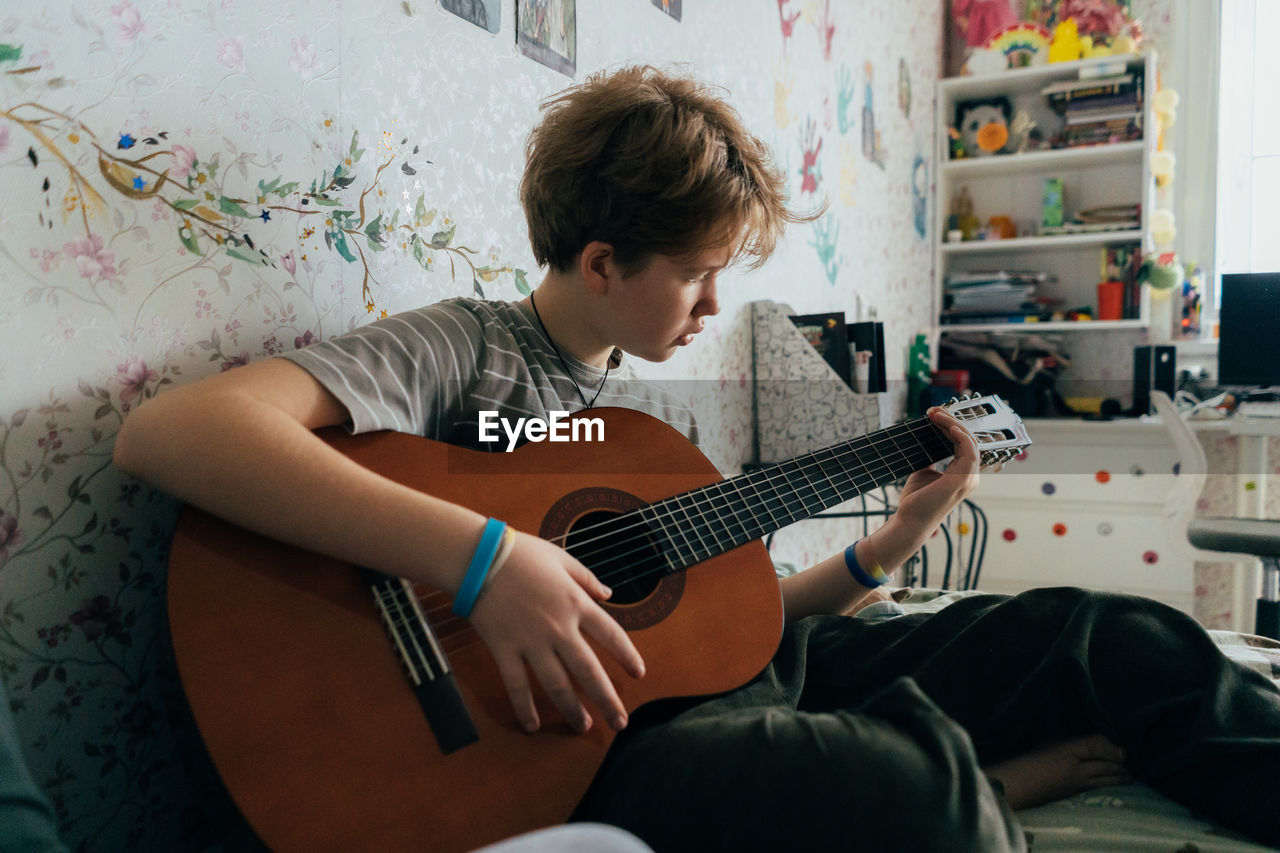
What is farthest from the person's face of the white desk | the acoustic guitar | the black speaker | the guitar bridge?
the black speaker

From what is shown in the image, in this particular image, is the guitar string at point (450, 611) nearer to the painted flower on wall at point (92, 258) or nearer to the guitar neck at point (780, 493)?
the guitar neck at point (780, 493)

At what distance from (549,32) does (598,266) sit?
467mm

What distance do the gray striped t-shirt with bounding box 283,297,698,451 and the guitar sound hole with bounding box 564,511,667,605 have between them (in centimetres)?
15

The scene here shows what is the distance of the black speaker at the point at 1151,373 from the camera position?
271 centimetres

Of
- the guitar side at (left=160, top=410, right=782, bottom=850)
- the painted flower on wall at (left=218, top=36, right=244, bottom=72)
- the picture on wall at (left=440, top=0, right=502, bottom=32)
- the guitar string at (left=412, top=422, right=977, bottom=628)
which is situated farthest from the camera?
the picture on wall at (left=440, top=0, right=502, bottom=32)

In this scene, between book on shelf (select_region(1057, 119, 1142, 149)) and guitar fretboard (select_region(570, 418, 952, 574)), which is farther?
book on shelf (select_region(1057, 119, 1142, 149))

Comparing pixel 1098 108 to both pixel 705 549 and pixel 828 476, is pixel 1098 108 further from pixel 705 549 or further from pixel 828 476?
pixel 705 549

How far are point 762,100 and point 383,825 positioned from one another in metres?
1.61

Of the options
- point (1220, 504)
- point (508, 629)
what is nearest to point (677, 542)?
point (508, 629)

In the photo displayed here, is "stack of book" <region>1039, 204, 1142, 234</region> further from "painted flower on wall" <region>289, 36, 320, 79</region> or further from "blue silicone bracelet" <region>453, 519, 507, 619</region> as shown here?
"blue silicone bracelet" <region>453, 519, 507, 619</region>

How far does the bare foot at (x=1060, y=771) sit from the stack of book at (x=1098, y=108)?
2.80 metres

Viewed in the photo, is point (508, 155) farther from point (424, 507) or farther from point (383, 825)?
point (383, 825)

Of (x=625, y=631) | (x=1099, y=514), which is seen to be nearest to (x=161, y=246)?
(x=625, y=631)

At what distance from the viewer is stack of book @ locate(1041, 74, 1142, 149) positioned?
2867mm
